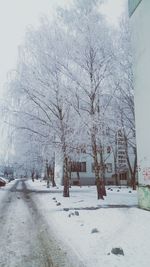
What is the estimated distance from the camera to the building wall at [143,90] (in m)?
13.6

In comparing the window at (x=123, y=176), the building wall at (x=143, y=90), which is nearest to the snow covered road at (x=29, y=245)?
the building wall at (x=143, y=90)

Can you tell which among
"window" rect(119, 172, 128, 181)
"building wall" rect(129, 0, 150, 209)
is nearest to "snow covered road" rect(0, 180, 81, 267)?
"building wall" rect(129, 0, 150, 209)

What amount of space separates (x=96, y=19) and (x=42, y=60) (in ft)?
13.6

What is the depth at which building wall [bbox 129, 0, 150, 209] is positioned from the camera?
13570mm

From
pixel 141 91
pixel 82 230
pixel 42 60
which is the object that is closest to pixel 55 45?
pixel 42 60

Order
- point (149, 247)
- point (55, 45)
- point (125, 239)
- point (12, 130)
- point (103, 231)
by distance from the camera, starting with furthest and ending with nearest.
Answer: point (12, 130), point (55, 45), point (103, 231), point (125, 239), point (149, 247)

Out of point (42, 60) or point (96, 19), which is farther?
point (42, 60)

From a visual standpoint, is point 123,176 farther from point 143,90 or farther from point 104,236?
point 104,236

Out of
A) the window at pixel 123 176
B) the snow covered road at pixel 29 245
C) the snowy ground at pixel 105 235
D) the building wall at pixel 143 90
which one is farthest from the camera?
the window at pixel 123 176

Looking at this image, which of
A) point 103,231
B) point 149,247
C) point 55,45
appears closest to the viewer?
point 149,247

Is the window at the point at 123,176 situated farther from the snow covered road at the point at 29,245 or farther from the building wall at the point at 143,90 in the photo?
the snow covered road at the point at 29,245

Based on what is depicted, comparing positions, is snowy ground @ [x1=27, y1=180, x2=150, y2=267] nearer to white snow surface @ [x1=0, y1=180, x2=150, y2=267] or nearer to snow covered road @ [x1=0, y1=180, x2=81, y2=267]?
white snow surface @ [x1=0, y1=180, x2=150, y2=267]

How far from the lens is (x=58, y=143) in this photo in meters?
20.3

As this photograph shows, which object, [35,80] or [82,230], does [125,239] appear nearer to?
[82,230]
